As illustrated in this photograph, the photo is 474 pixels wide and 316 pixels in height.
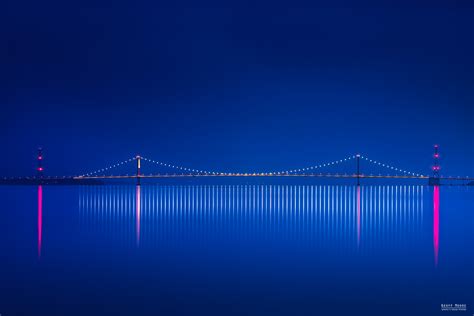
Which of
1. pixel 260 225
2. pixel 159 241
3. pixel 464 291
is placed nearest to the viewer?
pixel 464 291

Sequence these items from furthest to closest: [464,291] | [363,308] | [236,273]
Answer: [236,273] < [464,291] < [363,308]

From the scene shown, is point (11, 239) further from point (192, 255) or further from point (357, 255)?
point (357, 255)

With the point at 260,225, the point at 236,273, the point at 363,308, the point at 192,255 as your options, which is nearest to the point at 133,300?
the point at 236,273

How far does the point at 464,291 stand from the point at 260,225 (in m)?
3.90

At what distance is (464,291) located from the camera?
3279mm

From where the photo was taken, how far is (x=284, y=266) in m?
4.09

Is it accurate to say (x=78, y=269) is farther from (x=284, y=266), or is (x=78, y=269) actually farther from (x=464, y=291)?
(x=464, y=291)

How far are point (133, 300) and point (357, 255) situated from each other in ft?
6.66

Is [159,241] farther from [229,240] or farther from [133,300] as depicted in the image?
[133,300]

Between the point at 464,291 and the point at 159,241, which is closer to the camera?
the point at 464,291

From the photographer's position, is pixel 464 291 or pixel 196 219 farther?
pixel 196 219

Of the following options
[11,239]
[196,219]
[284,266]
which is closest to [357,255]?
[284,266]

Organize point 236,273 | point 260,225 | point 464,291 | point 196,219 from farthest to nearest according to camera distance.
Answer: point 196,219, point 260,225, point 236,273, point 464,291

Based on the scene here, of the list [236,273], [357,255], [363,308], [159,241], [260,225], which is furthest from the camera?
[260,225]
